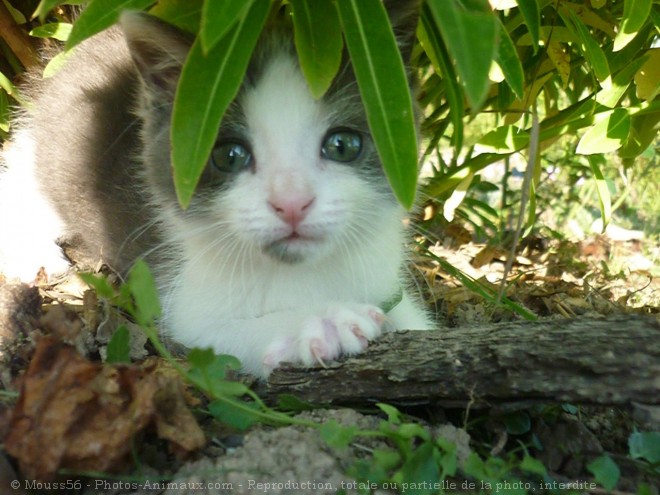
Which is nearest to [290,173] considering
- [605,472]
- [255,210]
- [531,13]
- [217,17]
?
[255,210]

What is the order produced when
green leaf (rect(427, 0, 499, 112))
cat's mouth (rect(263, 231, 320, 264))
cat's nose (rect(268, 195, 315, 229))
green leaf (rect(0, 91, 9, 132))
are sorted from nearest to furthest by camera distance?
green leaf (rect(427, 0, 499, 112))
cat's nose (rect(268, 195, 315, 229))
cat's mouth (rect(263, 231, 320, 264))
green leaf (rect(0, 91, 9, 132))

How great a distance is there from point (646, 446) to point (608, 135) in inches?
50.5

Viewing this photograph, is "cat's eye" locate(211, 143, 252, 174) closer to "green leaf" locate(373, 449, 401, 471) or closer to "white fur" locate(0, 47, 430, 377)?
"white fur" locate(0, 47, 430, 377)

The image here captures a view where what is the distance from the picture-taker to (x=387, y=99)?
4.57 feet

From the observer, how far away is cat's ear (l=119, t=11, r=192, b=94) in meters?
1.69

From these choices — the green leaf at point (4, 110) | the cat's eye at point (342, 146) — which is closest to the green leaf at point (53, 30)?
the green leaf at point (4, 110)

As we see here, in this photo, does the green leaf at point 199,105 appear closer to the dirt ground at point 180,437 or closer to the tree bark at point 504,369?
the dirt ground at point 180,437

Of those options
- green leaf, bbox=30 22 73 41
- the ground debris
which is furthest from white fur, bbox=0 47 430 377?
green leaf, bbox=30 22 73 41

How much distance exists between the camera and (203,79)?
138cm

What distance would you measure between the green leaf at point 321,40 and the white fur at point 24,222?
1.67 meters

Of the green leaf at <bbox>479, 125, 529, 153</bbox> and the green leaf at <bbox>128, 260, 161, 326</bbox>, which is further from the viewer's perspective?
the green leaf at <bbox>479, 125, 529, 153</bbox>

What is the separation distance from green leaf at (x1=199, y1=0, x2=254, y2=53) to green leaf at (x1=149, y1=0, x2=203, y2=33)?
49 centimetres

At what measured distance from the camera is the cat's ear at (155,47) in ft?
5.53

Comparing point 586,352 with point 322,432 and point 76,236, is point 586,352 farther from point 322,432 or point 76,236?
point 76,236
